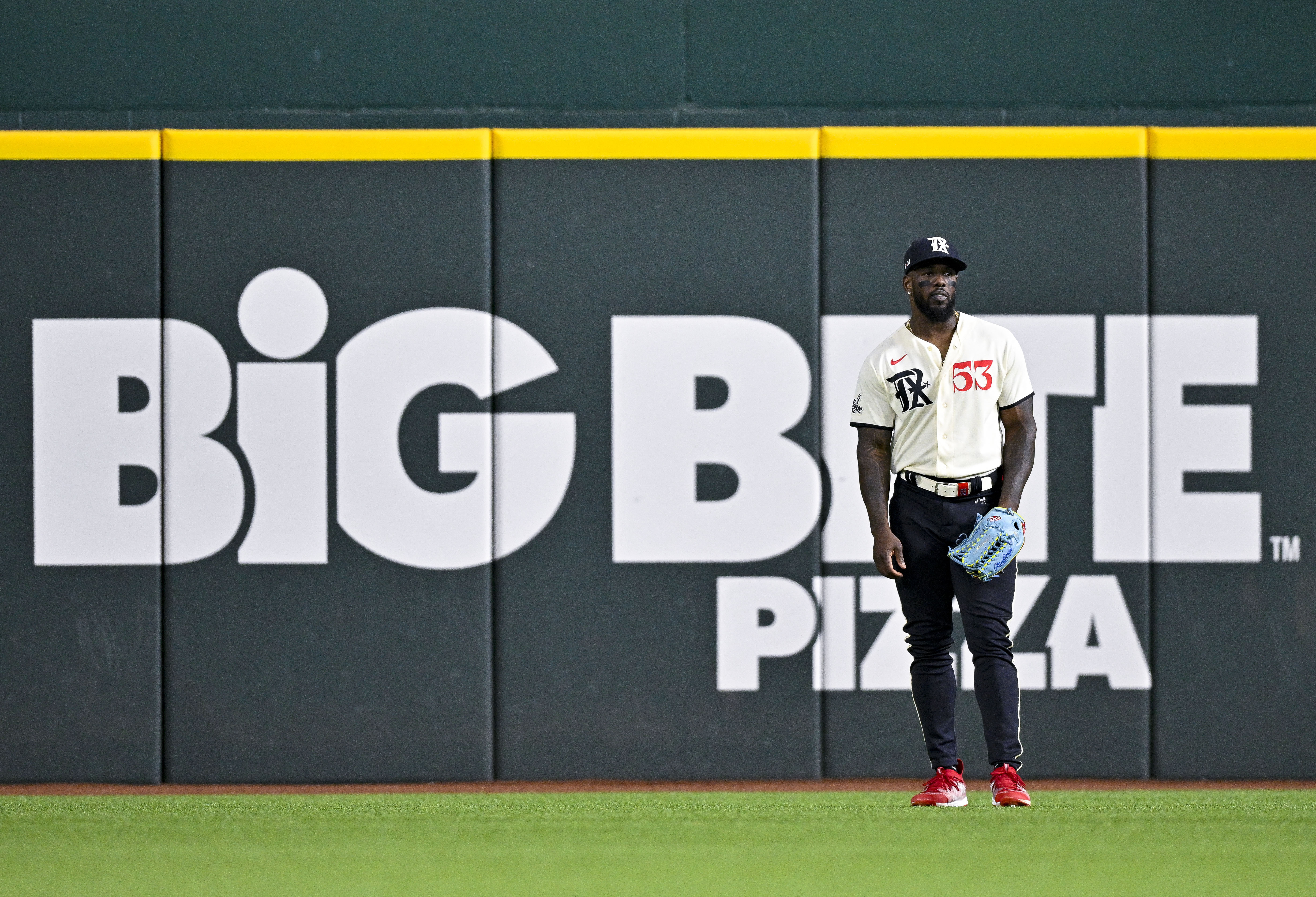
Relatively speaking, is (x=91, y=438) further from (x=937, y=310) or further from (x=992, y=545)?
(x=992, y=545)

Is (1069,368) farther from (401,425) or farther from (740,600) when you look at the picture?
(401,425)

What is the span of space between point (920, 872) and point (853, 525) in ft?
7.26

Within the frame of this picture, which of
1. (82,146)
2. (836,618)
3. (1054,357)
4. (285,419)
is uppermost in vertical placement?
(82,146)

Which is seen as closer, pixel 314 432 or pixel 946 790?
pixel 946 790

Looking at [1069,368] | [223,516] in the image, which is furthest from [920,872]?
[223,516]

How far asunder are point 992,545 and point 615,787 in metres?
2.00

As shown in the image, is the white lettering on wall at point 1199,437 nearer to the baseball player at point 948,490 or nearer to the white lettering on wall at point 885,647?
the white lettering on wall at point 885,647

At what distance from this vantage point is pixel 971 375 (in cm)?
395

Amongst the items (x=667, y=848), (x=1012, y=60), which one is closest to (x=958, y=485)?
(x=667, y=848)

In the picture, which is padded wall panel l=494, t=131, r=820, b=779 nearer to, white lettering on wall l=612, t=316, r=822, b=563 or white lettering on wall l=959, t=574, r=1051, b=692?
white lettering on wall l=612, t=316, r=822, b=563

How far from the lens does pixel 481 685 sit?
5.26 m

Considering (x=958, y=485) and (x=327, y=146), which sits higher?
(x=327, y=146)

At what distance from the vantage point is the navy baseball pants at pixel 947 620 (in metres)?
3.90

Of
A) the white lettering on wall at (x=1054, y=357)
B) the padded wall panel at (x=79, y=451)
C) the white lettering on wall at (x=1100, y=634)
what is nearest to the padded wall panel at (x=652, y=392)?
Answer: the white lettering on wall at (x=1054, y=357)
